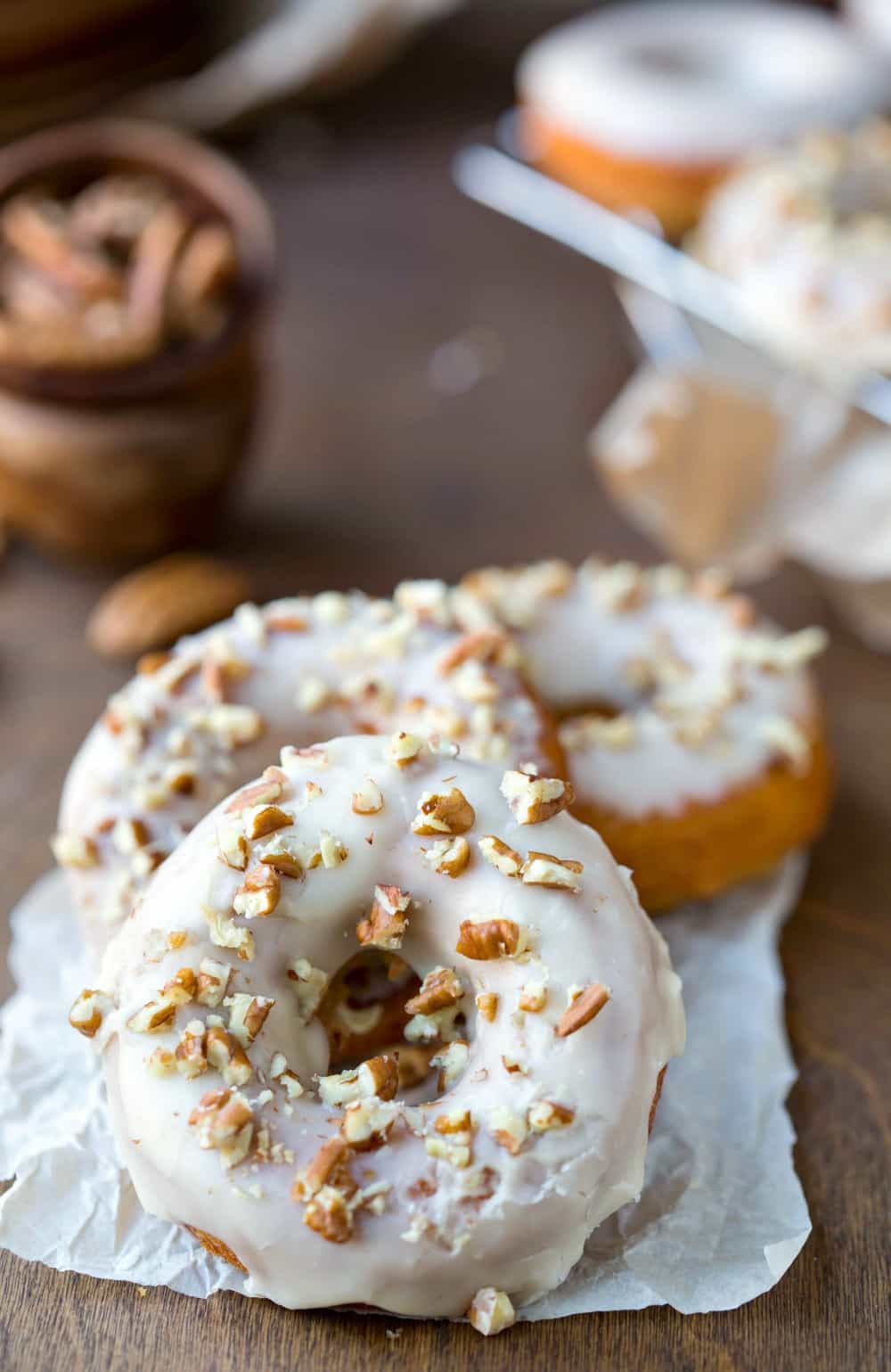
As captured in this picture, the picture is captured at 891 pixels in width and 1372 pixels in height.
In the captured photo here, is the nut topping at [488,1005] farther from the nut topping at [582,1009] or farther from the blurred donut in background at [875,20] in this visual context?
the blurred donut in background at [875,20]

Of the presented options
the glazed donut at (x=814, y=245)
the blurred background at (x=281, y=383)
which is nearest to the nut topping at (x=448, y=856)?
the blurred background at (x=281, y=383)

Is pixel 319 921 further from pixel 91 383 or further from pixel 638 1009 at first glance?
pixel 91 383

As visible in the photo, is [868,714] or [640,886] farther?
[868,714]

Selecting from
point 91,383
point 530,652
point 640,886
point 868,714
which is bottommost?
point 868,714

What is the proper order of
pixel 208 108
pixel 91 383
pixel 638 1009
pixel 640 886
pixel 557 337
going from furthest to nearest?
pixel 208 108 < pixel 557 337 < pixel 91 383 < pixel 640 886 < pixel 638 1009

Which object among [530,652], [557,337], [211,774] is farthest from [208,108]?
[211,774]

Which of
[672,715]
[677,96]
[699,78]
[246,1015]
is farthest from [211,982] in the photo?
[699,78]
